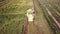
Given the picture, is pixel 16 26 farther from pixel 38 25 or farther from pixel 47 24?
pixel 47 24

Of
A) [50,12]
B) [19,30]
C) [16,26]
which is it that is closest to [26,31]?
[19,30]

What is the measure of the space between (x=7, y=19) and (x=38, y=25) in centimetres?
62

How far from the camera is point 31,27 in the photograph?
157 centimetres

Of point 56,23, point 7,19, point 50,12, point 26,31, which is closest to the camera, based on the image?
point 56,23

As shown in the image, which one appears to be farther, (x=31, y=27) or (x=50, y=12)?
(x=50, y=12)

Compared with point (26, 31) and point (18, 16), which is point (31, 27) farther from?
point (18, 16)

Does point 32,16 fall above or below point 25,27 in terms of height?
above

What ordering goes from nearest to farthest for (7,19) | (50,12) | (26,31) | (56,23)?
(56,23), (26,31), (50,12), (7,19)

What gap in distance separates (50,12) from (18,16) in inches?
24.7

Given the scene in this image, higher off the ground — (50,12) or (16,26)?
(50,12)

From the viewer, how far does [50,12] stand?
5.64 ft

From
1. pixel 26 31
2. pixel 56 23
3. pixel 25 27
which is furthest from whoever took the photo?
pixel 25 27

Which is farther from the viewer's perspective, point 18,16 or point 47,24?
point 18,16

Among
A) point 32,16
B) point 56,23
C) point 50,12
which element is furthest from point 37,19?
point 56,23
